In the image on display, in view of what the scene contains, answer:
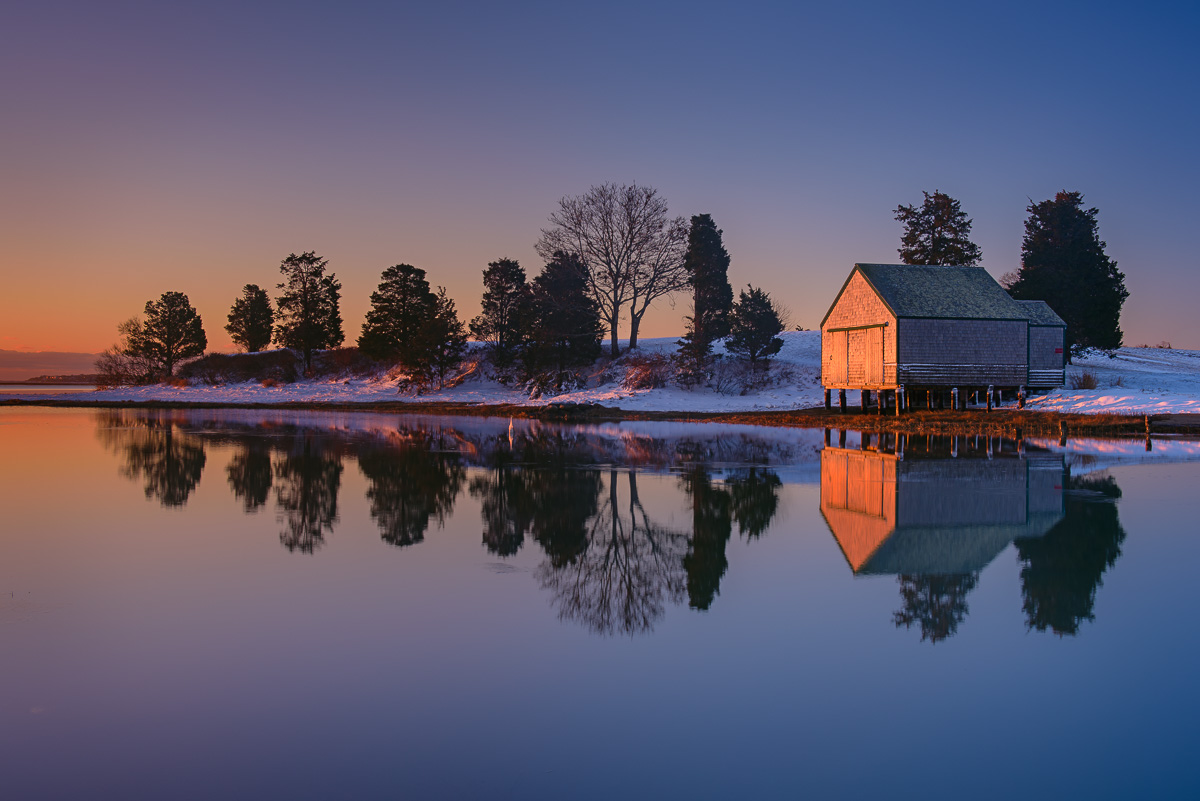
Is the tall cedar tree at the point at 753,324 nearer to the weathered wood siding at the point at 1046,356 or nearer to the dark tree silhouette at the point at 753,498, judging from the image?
the weathered wood siding at the point at 1046,356

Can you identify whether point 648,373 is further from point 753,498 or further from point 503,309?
point 753,498


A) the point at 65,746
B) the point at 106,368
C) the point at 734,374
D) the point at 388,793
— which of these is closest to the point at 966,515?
the point at 388,793

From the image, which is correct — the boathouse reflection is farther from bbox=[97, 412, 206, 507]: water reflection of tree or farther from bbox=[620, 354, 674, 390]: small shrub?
bbox=[620, 354, 674, 390]: small shrub

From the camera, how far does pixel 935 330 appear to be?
37562 millimetres

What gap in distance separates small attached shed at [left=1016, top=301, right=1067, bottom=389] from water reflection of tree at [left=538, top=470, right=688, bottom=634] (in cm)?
3223

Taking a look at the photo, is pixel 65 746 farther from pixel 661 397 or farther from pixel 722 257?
pixel 722 257

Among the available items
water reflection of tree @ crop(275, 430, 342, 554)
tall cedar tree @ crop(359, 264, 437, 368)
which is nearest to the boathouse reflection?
water reflection of tree @ crop(275, 430, 342, 554)

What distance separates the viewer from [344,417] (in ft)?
148

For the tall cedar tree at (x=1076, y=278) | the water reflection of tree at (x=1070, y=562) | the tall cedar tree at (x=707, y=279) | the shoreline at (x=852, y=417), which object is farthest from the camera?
the tall cedar tree at (x=707, y=279)

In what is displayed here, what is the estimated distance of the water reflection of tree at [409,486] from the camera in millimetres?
12828

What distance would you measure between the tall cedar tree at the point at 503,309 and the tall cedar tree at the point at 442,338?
2365mm

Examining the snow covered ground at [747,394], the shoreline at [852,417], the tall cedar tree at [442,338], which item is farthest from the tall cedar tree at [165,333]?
the tall cedar tree at [442,338]

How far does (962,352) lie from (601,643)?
3473 centimetres

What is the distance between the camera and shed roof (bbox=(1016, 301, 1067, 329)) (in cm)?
3972
